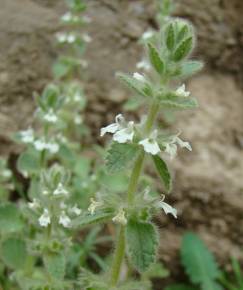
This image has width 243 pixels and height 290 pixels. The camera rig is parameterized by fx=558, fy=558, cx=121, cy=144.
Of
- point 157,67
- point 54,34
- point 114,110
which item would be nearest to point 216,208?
point 114,110

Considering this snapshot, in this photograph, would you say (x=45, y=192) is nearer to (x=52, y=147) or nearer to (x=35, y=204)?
(x=35, y=204)

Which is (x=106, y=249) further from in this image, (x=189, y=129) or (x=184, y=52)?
(x=184, y=52)

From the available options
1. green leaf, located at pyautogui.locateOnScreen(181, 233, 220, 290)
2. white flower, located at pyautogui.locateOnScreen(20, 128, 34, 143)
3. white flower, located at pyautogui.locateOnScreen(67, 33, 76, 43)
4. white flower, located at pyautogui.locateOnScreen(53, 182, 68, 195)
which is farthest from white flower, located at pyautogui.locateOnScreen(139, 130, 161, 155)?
white flower, located at pyautogui.locateOnScreen(67, 33, 76, 43)

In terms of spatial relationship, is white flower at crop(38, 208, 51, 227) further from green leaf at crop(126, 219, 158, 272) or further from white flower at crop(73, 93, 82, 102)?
white flower at crop(73, 93, 82, 102)

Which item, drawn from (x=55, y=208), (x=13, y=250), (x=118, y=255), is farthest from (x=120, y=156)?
(x=13, y=250)

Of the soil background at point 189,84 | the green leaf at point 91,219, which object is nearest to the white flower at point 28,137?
the soil background at point 189,84

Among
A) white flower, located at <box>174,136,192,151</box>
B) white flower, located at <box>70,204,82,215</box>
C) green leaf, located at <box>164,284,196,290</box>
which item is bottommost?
green leaf, located at <box>164,284,196,290</box>

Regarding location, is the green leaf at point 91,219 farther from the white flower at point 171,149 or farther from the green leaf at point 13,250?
the green leaf at point 13,250
